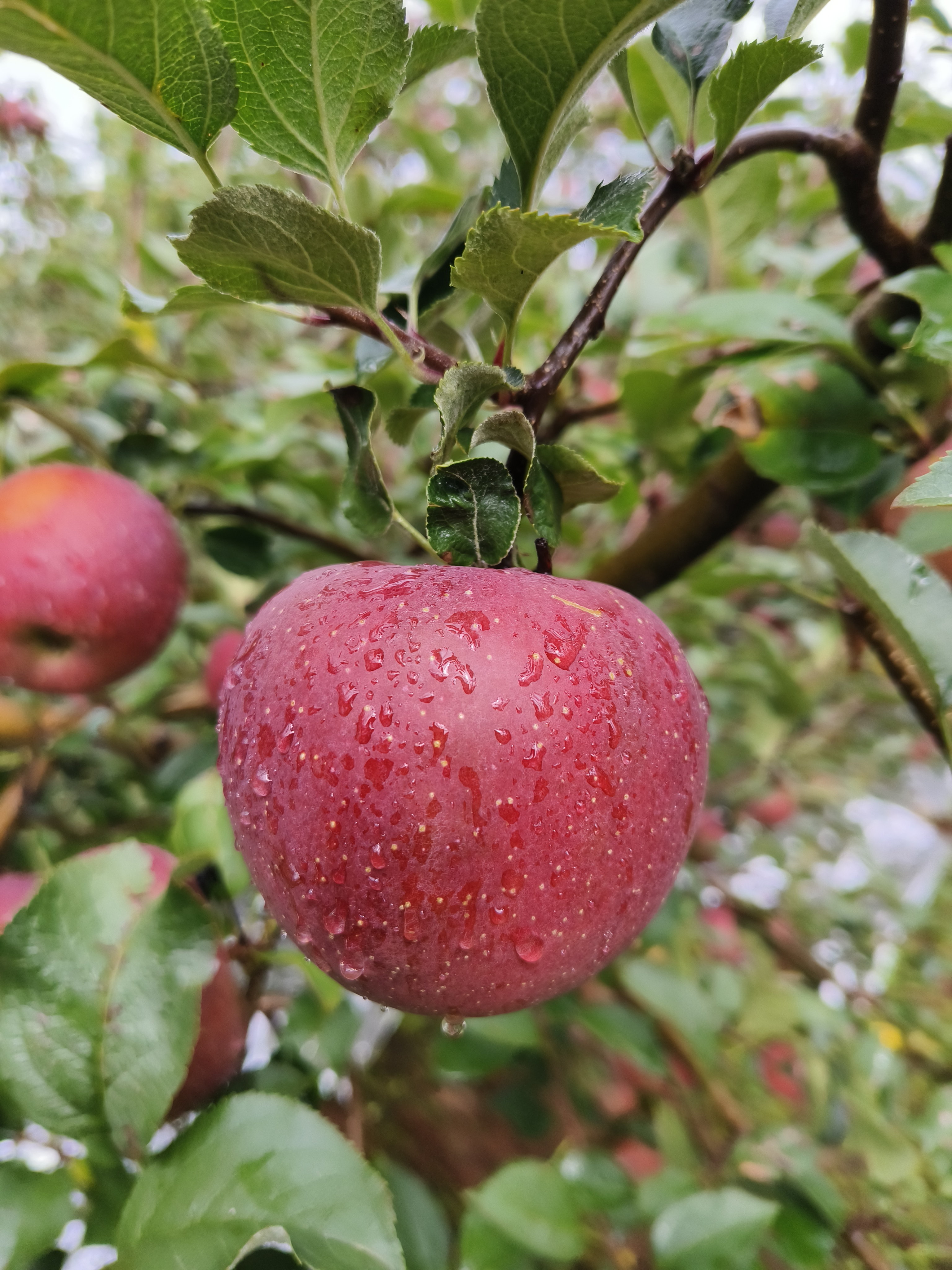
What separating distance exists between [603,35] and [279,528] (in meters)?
0.51

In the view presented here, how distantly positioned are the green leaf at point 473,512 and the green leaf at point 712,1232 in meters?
0.53

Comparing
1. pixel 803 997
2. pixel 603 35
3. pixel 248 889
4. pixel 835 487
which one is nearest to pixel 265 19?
pixel 603 35

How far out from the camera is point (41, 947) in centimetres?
43

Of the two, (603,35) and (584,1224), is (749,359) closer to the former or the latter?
(603,35)

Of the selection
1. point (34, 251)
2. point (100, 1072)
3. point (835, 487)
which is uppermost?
point (34, 251)

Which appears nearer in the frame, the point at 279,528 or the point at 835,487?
the point at 835,487

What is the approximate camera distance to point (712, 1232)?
0.55m

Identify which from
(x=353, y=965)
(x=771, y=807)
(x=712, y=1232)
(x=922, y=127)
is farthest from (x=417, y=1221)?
(x=771, y=807)

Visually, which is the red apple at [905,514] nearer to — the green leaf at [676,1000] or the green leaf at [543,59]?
the green leaf at [543,59]

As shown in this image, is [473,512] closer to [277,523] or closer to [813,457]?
[813,457]

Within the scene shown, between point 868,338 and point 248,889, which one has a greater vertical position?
point 868,338

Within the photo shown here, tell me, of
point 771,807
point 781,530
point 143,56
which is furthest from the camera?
point 771,807

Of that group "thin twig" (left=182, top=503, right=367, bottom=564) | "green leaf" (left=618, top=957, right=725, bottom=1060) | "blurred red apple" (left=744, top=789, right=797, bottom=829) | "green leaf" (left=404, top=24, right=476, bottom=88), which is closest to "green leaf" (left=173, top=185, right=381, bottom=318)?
"green leaf" (left=404, top=24, right=476, bottom=88)

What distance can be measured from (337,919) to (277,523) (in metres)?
0.48
